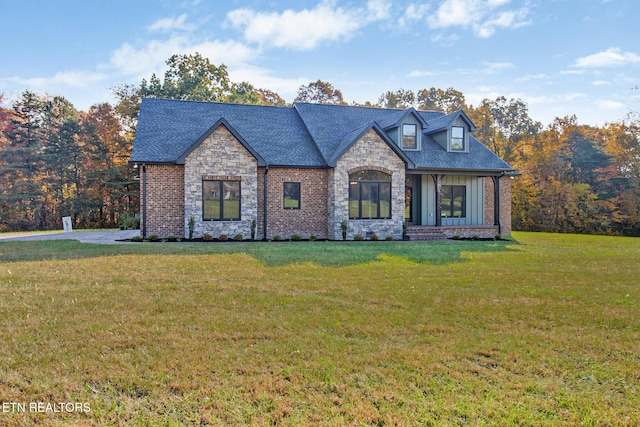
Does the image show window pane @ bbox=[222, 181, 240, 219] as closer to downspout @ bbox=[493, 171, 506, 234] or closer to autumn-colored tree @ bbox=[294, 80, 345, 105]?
downspout @ bbox=[493, 171, 506, 234]

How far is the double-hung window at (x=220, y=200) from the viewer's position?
55.1 feet

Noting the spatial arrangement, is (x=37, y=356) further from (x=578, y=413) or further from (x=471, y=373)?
(x=578, y=413)

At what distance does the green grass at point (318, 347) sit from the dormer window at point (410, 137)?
1273 centimetres

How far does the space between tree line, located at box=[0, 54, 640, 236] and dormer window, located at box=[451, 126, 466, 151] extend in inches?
547

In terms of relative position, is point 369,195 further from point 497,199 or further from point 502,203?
point 502,203

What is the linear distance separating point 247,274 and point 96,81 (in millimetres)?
28745

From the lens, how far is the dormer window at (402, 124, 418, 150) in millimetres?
20625

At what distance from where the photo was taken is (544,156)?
33406mm

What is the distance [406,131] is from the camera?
20.7 m

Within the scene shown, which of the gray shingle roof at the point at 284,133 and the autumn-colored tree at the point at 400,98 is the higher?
the autumn-colored tree at the point at 400,98

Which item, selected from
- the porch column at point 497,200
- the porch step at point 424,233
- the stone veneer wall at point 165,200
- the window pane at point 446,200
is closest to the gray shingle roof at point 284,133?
the stone veneer wall at point 165,200

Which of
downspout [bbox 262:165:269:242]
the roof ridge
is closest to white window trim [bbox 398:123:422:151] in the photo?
the roof ridge

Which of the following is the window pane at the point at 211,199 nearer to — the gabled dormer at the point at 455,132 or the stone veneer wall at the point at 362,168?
the stone veneer wall at the point at 362,168

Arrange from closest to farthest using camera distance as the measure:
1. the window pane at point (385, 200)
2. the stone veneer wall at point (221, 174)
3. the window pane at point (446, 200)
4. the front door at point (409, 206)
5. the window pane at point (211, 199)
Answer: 1. the stone veneer wall at point (221, 174)
2. the window pane at point (211, 199)
3. the window pane at point (385, 200)
4. the window pane at point (446, 200)
5. the front door at point (409, 206)
